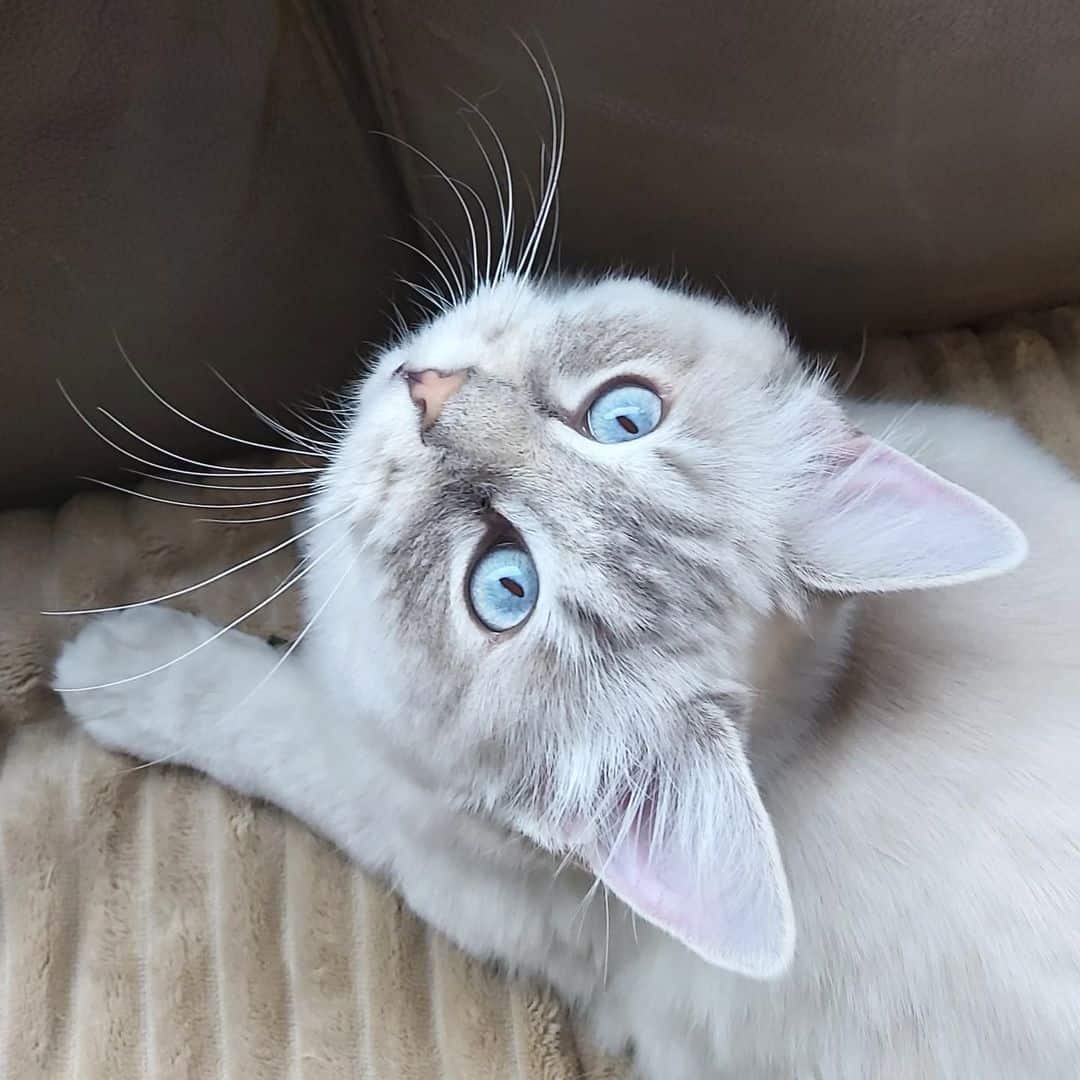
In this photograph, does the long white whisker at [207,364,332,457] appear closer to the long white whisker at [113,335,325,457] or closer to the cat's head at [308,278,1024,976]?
the long white whisker at [113,335,325,457]

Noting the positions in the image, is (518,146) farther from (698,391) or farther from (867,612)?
(867,612)

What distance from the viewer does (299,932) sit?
1067 mm

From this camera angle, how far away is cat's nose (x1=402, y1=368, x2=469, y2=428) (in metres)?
0.85

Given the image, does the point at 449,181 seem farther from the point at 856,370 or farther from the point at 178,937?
the point at 178,937

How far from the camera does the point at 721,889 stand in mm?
691

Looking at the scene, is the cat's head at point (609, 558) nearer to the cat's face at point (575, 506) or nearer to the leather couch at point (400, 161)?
the cat's face at point (575, 506)

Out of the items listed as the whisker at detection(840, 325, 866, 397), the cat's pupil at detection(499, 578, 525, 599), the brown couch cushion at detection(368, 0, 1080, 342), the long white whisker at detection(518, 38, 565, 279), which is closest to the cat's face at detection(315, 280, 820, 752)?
the cat's pupil at detection(499, 578, 525, 599)

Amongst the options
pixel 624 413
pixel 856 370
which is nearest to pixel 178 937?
pixel 624 413

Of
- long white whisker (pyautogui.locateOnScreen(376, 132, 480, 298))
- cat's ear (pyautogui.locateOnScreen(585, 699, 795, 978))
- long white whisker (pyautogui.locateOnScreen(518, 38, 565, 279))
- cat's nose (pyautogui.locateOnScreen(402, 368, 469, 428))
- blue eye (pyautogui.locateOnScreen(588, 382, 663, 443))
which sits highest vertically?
long white whisker (pyautogui.locateOnScreen(518, 38, 565, 279))

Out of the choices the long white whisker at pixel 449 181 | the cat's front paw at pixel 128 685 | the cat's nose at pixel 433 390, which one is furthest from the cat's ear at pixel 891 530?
the cat's front paw at pixel 128 685

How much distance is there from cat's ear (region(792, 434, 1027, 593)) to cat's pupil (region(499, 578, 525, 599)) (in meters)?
0.21

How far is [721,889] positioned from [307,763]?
0.49 m

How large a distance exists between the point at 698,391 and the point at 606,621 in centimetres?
21

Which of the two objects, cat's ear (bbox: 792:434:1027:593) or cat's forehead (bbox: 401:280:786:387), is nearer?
cat's ear (bbox: 792:434:1027:593)
